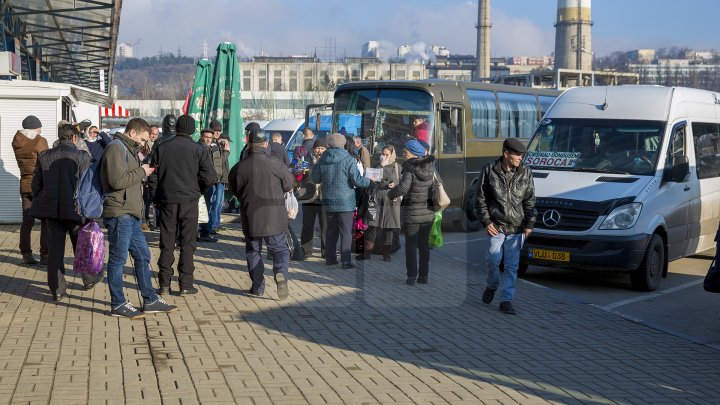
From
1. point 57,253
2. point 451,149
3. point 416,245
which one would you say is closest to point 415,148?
point 416,245

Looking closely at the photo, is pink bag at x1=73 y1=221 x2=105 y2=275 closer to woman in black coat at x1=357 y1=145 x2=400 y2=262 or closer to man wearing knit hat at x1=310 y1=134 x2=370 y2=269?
man wearing knit hat at x1=310 y1=134 x2=370 y2=269

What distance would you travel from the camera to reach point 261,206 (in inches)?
400

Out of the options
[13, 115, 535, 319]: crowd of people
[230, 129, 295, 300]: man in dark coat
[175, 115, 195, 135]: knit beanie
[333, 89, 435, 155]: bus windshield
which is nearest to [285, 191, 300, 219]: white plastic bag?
[13, 115, 535, 319]: crowd of people

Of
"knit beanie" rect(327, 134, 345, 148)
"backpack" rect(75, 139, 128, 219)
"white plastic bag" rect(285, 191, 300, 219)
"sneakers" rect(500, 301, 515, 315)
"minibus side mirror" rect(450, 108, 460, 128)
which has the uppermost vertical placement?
"minibus side mirror" rect(450, 108, 460, 128)

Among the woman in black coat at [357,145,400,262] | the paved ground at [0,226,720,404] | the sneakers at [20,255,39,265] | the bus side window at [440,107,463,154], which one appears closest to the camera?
the paved ground at [0,226,720,404]

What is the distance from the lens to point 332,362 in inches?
295

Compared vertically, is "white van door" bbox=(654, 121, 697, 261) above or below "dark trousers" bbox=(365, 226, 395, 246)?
above

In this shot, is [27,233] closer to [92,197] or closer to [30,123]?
[30,123]

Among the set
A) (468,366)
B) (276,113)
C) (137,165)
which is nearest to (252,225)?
(137,165)

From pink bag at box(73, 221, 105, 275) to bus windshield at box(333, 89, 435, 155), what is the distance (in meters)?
8.96

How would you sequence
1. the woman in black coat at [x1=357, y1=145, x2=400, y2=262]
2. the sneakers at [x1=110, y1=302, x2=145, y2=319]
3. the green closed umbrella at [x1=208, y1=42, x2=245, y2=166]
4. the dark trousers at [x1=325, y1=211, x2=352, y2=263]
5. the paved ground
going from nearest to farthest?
1. the paved ground
2. the sneakers at [x1=110, y1=302, x2=145, y2=319]
3. the dark trousers at [x1=325, y1=211, x2=352, y2=263]
4. the woman in black coat at [x1=357, y1=145, x2=400, y2=262]
5. the green closed umbrella at [x1=208, y1=42, x2=245, y2=166]

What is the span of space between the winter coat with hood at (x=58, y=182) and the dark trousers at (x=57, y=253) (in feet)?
0.42

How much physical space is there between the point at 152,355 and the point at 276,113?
322 ft

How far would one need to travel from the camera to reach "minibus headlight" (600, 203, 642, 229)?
1167 cm
